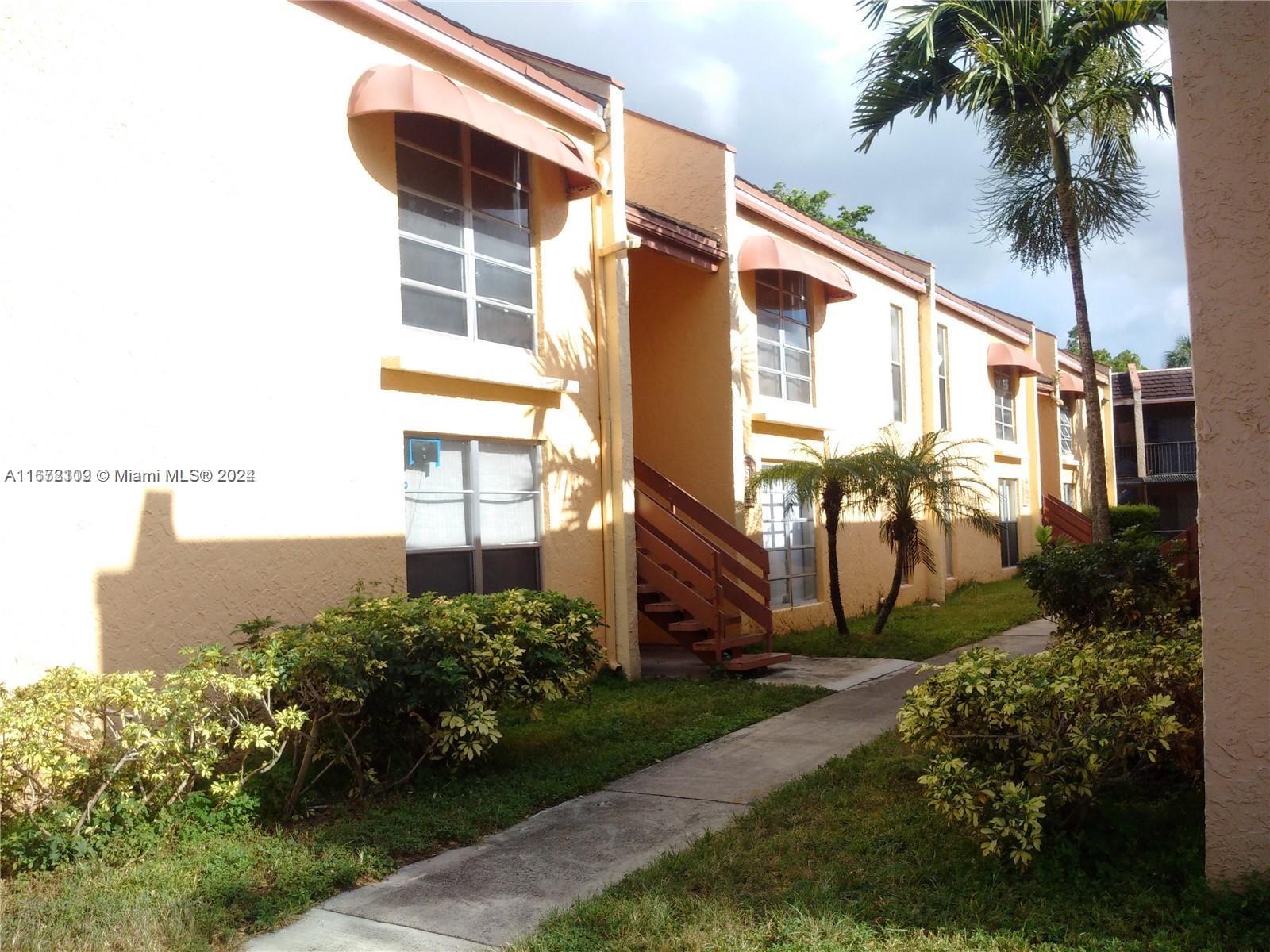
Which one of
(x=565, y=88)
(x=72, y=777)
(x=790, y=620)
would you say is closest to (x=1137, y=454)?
(x=790, y=620)

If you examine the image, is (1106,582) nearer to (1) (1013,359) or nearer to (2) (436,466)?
(2) (436,466)

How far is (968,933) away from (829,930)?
1.83 feet

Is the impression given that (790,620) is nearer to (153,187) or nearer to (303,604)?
(303,604)

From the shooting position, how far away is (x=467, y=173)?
364 inches

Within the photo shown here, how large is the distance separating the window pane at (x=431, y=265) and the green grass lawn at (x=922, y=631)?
617cm

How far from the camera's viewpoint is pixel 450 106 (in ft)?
27.0

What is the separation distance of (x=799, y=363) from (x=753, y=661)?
214 inches

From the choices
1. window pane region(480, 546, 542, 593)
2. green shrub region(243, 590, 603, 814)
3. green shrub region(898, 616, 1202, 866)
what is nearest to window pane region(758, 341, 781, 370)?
window pane region(480, 546, 542, 593)

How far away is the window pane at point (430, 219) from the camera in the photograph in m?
8.67

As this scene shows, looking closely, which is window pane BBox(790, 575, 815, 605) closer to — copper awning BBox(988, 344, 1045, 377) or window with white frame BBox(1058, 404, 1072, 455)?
copper awning BBox(988, 344, 1045, 377)

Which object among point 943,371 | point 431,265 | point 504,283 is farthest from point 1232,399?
point 943,371

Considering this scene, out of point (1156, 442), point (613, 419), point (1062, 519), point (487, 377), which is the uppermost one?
point (1156, 442)

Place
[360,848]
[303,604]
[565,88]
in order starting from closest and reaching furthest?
[360,848] < [303,604] < [565,88]

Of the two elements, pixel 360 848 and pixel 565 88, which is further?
pixel 565 88
